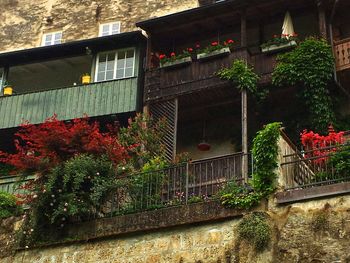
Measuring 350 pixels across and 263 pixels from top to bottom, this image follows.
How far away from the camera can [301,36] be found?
21.8m

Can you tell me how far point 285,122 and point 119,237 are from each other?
7.16 meters

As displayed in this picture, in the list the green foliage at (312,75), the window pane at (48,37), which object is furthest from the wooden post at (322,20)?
the window pane at (48,37)

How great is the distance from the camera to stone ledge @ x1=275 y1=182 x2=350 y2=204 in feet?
44.1

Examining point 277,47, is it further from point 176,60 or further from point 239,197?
point 239,197

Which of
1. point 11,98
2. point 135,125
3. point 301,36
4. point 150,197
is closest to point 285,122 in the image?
point 301,36

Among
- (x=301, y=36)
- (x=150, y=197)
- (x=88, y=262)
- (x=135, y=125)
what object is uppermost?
(x=301, y=36)

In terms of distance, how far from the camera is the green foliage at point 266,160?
14367 millimetres

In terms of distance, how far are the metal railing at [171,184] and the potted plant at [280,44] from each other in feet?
16.2

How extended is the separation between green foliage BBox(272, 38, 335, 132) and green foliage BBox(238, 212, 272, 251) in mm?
5586

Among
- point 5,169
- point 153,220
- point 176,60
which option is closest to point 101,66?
point 176,60

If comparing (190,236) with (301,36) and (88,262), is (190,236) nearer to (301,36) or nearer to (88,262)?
(88,262)

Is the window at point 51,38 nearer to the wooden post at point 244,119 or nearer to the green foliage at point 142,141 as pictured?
the green foliage at point 142,141

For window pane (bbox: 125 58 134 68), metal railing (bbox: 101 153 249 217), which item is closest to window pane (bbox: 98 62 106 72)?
window pane (bbox: 125 58 134 68)

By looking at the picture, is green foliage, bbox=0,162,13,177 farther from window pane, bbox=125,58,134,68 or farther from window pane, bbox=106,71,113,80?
window pane, bbox=125,58,134,68
